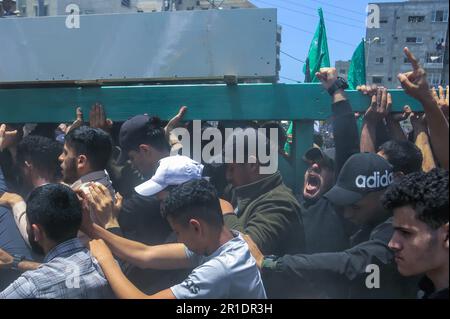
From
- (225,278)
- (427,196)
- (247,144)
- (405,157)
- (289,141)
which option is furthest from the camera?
(289,141)

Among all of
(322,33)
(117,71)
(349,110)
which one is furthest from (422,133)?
(117,71)

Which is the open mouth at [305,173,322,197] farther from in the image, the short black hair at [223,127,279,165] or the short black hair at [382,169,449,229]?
the short black hair at [382,169,449,229]

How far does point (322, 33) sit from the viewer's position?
2221 mm

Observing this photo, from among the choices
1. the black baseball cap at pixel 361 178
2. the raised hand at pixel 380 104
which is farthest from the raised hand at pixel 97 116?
the raised hand at pixel 380 104

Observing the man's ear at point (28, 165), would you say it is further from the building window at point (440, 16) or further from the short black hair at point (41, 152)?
the building window at point (440, 16)

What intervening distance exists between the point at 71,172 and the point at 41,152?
229 millimetres

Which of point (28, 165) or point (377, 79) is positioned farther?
point (28, 165)

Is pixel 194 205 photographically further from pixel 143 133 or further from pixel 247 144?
pixel 143 133

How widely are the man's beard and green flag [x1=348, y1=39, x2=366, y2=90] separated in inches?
55.4

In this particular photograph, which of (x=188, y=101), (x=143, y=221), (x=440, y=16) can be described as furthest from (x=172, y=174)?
(x=440, y=16)

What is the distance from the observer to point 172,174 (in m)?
2.24

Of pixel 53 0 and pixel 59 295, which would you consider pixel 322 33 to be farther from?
pixel 59 295

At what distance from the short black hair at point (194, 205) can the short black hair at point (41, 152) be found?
0.92m

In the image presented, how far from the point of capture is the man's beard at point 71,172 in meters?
2.41
